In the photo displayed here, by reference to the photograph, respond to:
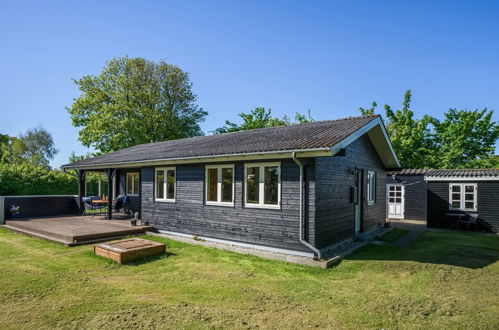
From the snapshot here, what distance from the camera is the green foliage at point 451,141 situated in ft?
78.4

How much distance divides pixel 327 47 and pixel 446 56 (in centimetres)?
490

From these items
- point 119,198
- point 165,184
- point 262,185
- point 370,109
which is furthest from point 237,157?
point 370,109

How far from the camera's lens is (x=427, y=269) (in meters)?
6.45

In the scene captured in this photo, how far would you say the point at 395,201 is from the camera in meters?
16.7

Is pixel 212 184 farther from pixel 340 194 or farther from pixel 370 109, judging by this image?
pixel 370 109

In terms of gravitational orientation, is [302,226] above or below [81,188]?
below

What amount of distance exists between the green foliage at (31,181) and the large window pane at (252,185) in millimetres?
15364

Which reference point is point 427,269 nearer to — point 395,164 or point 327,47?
point 395,164

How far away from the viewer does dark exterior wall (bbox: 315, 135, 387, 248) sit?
284 inches

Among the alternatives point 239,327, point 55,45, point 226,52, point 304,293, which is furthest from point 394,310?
point 55,45

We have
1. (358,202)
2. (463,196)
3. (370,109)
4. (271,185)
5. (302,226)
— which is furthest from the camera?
(370,109)

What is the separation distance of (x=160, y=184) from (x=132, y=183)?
13.2ft

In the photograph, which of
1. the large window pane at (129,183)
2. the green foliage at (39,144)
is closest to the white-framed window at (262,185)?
the large window pane at (129,183)

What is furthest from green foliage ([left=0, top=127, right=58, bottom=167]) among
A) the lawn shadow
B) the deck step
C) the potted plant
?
the lawn shadow
